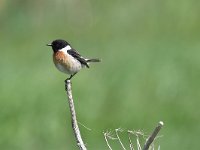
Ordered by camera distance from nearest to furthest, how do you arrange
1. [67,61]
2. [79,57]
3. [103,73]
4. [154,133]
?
[154,133]
[67,61]
[79,57]
[103,73]

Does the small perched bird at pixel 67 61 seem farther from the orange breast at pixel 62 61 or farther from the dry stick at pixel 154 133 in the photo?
the dry stick at pixel 154 133

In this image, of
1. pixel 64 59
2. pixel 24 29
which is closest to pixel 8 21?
pixel 24 29

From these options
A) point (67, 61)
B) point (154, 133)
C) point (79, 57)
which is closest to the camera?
point (154, 133)

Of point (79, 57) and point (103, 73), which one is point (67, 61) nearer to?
point (79, 57)

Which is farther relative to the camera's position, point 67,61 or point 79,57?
point 79,57

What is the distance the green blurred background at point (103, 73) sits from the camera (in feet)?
29.0

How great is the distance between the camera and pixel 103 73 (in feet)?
33.0

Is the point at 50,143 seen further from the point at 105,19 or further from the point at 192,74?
the point at 105,19

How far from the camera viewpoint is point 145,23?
11.8m

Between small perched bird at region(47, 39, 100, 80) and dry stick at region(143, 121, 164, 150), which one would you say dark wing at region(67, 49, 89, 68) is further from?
dry stick at region(143, 121, 164, 150)

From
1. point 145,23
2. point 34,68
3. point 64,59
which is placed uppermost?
point 145,23

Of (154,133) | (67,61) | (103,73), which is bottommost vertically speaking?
(154,133)

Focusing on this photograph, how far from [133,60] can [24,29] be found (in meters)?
2.59

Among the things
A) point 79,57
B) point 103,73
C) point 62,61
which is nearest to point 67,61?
point 62,61
